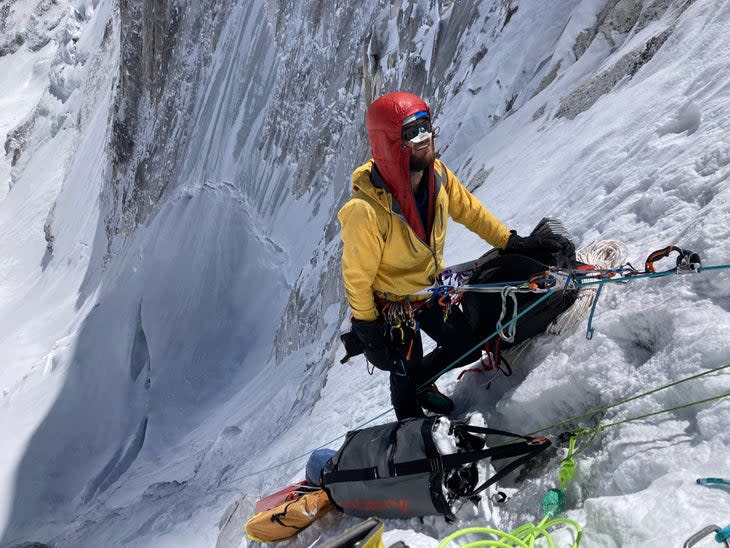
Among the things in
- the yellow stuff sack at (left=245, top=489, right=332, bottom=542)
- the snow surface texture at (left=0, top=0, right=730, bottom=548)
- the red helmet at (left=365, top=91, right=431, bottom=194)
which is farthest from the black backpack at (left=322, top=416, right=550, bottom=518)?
the red helmet at (left=365, top=91, right=431, bottom=194)

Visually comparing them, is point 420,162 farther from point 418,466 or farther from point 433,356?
point 418,466

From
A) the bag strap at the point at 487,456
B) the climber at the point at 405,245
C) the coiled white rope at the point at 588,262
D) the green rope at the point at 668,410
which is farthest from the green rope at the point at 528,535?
the climber at the point at 405,245

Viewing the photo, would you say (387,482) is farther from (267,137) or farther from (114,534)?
(267,137)

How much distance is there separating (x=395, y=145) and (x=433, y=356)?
1.06 m

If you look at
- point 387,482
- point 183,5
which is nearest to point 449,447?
point 387,482

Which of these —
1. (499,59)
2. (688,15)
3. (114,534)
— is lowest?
(114,534)

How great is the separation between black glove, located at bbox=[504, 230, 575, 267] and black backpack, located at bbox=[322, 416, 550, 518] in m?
0.75

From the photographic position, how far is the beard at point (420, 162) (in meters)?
2.73

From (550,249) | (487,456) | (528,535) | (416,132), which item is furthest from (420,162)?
(528,535)

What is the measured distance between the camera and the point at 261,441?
772 centimetres

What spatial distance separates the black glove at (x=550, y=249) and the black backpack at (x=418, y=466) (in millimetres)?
753

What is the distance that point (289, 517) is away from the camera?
312 cm

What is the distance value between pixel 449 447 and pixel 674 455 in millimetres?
814

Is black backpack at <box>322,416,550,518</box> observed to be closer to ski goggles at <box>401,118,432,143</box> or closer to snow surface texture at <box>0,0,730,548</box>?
snow surface texture at <box>0,0,730,548</box>
